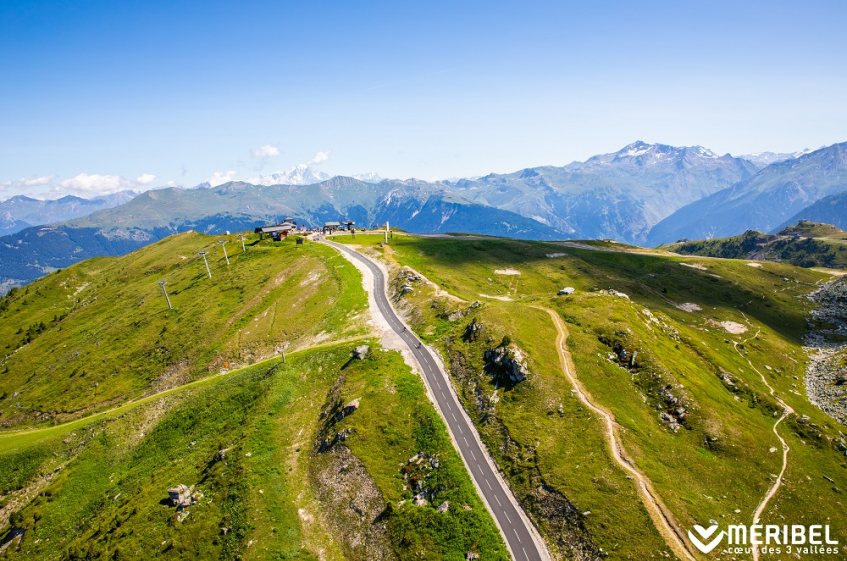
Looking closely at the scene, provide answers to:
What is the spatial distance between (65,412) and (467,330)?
104082mm

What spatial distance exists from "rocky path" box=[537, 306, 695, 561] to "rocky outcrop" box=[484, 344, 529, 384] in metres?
8.81

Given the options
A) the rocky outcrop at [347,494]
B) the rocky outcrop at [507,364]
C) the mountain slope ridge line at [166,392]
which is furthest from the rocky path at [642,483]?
the mountain slope ridge line at [166,392]

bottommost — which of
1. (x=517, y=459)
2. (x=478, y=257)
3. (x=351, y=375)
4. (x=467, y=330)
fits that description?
(x=517, y=459)

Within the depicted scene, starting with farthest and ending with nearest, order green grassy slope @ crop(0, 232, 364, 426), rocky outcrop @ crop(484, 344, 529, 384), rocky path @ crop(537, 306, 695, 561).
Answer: green grassy slope @ crop(0, 232, 364, 426), rocky outcrop @ crop(484, 344, 529, 384), rocky path @ crop(537, 306, 695, 561)

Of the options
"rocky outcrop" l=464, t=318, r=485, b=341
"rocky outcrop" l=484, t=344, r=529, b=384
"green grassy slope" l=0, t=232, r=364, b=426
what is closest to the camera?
"rocky outcrop" l=484, t=344, r=529, b=384

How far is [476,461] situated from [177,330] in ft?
338

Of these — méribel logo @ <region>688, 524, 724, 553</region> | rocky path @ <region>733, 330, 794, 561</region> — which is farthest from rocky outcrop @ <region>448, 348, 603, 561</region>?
rocky path @ <region>733, 330, 794, 561</region>

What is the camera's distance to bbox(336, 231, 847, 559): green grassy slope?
47.8 meters

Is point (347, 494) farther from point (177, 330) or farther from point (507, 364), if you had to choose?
point (177, 330)

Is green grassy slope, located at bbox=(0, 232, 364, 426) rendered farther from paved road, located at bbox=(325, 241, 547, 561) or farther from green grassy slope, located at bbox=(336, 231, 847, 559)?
green grassy slope, located at bbox=(336, 231, 847, 559)

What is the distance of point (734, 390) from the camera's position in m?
79.6

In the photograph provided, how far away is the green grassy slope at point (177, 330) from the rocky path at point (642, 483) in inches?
2047

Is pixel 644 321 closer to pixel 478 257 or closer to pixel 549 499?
pixel 549 499

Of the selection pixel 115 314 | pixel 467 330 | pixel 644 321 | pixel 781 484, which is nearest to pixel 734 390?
pixel 644 321
